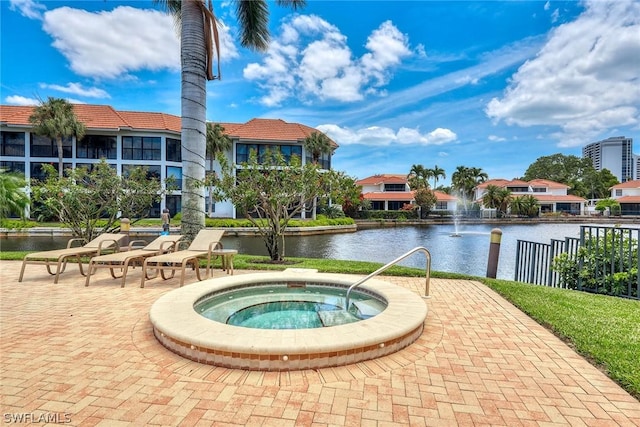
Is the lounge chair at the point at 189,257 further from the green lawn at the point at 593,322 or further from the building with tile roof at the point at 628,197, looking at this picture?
the building with tile roof at the point at 628,197

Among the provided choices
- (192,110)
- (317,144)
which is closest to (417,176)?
(317,144)

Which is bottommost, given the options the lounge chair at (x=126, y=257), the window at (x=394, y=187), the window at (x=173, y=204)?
the lounge chair at (x=126, y=257)

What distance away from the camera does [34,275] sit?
6926 millimetres

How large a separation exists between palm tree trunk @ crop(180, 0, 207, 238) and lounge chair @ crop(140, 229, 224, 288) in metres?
1.46

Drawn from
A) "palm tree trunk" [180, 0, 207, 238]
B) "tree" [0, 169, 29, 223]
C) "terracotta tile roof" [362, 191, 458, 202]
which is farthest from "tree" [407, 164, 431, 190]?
"tree" [0, 169, 29, 223]

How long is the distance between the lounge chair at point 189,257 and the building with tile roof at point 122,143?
2114 centimetres

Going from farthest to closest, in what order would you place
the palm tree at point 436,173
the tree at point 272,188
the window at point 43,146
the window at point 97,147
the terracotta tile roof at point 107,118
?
the palm tree at point 436,173
the window at point 97,147
the window at point 43,146
the terracotta tile roof at point 107,118
the tree at point 272,188

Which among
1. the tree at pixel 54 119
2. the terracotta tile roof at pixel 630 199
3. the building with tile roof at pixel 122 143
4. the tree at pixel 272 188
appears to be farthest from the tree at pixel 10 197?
the terracotta tile roof at pixel 630 199

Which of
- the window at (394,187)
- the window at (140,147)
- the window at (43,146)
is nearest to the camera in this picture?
the window at (43,146)

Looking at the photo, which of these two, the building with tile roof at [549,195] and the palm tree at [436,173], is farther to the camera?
the palm tree at [436,173]

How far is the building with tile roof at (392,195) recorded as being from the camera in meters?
45.0

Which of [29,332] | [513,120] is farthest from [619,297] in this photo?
[513,120]

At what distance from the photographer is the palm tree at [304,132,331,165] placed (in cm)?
3198

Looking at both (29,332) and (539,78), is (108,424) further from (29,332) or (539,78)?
(539,78)
